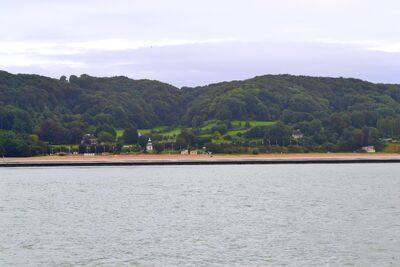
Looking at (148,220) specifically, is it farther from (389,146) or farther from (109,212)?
(389,146)

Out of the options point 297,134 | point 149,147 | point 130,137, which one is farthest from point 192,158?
point 297,134

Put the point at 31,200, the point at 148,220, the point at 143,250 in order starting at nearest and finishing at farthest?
the point at 143,250 < the point at 148,220 < the point at 31,200

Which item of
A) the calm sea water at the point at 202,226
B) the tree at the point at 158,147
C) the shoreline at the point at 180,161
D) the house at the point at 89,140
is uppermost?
the house at the point at 89,140

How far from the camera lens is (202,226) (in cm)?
4762

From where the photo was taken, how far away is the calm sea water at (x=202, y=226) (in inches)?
1428

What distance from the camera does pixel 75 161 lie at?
153 m

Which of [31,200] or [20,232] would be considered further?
[31,200]

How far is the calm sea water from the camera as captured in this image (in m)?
36.3

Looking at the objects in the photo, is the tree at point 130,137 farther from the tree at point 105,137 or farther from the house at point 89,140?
the house at point 89,140

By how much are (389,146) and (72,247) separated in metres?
147

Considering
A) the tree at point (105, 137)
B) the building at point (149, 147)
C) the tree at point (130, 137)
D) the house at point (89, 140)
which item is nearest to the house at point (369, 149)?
the building at point (149, 147)

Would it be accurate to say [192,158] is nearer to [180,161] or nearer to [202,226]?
[180,161]

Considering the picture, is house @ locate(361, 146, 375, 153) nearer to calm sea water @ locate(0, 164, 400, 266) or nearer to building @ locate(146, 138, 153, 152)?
building @ locate(146, 138, 153, 152)

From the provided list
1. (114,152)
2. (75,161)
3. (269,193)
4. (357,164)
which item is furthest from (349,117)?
(269,193)
